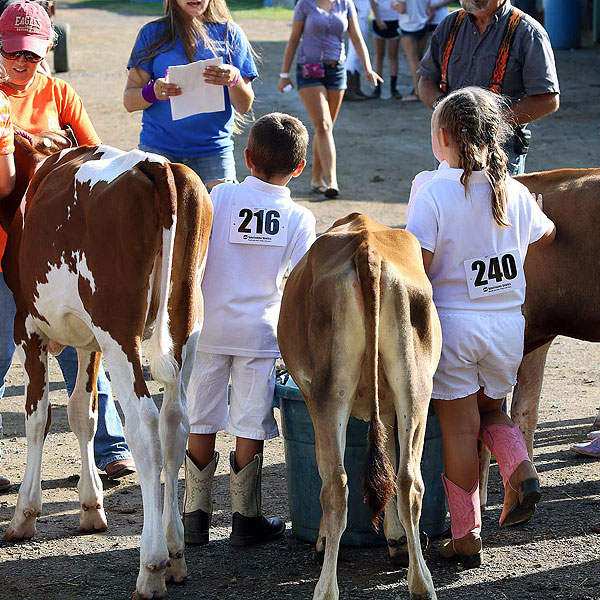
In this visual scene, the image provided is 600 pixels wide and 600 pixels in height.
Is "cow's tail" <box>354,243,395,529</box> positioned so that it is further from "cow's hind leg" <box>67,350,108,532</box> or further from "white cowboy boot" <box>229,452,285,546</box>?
"cow's hind leg" <box>67,350,108,532</box>

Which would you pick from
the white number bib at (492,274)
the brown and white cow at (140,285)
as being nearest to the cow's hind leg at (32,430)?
the brown and white cow at (140,285)

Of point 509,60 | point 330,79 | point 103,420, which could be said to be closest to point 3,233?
point 103,420

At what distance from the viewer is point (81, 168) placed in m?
3.95

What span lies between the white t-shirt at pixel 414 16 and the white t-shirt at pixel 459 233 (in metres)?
11.4

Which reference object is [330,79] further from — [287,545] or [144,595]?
[144,595]

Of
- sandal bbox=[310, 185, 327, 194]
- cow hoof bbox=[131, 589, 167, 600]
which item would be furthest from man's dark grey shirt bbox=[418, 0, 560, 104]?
sandal bbox=[310, 185, 327, 194]

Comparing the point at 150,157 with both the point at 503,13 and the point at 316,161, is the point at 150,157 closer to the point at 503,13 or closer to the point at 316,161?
the point at 503,13

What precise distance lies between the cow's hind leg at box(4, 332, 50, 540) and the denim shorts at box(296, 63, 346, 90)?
6271mm

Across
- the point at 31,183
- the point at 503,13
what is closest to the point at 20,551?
the point at 31,183

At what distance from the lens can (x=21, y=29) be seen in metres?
4.57

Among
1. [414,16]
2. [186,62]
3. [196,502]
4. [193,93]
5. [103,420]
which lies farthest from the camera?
[414,16]

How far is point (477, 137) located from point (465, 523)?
4.83 feet

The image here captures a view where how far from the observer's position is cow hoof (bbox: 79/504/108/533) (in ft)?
14.2

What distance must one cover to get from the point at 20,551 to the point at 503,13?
3747 mm
